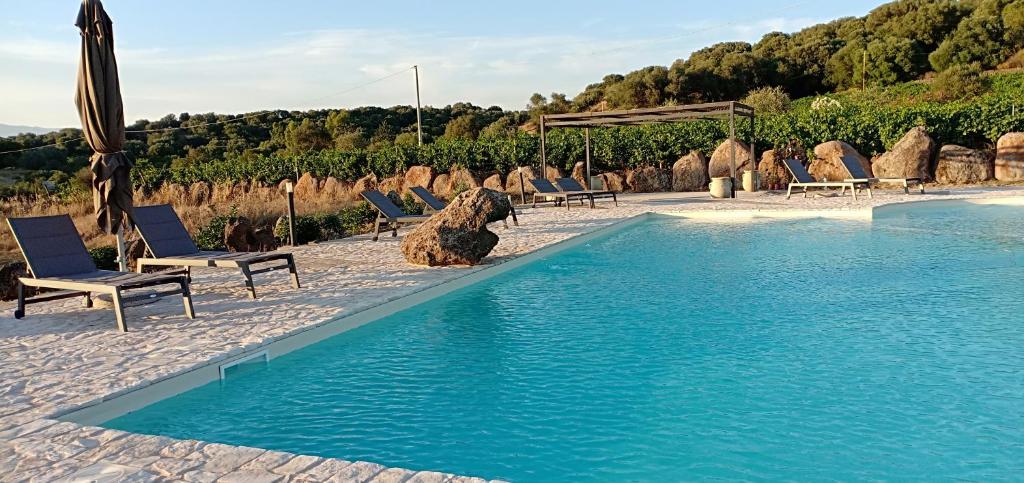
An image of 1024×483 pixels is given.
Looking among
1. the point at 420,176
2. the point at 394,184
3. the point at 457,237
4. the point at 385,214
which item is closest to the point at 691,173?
the point at 420,176

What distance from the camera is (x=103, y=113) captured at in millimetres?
6340

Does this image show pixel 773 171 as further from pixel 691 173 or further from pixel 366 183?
pixel 366 183

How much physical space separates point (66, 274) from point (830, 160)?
61.3 feet

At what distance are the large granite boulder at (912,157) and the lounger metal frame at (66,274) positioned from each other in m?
18.2

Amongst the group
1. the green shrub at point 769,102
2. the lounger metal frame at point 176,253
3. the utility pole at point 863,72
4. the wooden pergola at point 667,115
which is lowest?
the lounger metal frame at point 176,253

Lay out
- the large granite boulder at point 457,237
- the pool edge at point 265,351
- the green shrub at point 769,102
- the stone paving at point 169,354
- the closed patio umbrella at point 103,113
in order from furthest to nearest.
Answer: the green shrub at point 769,102, the large granite boulder at point 457,237, the closed patio umbrella at point 103,113, the pool edge at point 265,351, the stone paving at point 169,354

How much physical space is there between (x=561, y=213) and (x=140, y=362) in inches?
434

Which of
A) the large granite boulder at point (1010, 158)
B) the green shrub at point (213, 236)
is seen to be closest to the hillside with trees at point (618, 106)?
the large granite boulder at point (1010, 158)

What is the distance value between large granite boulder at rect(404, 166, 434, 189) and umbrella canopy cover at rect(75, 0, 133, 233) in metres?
17.1

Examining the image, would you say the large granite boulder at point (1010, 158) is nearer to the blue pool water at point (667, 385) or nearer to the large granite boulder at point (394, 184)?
the blue pool water at point (667, 385)

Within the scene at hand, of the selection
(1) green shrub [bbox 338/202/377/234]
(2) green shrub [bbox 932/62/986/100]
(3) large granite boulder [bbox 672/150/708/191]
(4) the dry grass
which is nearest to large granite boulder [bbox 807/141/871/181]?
(3) large granite boulder [bbox 672/150/708/191]

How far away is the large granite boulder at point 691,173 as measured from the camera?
2122 centimetres

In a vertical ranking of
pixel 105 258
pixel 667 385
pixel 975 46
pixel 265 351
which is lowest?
pixel 667 385

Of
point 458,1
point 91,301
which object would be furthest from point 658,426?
point 458,1
